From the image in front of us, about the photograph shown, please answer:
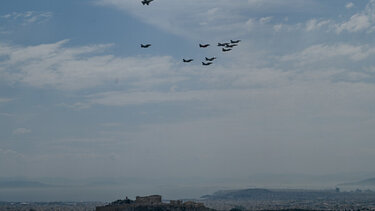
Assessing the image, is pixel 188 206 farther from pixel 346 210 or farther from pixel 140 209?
pixel 346 210

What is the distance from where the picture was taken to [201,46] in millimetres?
114125

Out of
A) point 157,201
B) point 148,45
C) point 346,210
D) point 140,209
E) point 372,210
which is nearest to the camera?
point 148,45

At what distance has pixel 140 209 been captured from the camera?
123 m

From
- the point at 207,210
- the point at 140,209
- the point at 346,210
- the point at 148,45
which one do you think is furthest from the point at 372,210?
the point at 148,45

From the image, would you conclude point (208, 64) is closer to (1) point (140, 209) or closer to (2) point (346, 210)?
(1) point (140, 209)

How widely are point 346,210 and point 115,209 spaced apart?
344 feet

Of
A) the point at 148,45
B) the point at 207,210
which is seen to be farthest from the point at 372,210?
the point at 148,45

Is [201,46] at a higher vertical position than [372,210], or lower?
higher

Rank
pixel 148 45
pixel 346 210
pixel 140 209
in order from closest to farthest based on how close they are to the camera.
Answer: pixel 148 45
pixel 140 209
pixel 346 210

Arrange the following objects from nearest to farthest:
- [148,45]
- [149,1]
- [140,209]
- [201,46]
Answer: [149,1] < [148,45] < [201,46] < [140,209]

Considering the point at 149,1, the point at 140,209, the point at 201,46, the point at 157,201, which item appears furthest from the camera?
the point at 157,201

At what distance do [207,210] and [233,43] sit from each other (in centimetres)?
4104

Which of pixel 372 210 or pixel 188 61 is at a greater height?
pixel 188 61

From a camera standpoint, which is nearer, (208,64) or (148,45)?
(148,45)
